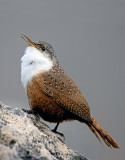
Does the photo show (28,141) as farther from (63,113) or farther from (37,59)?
(37,59)

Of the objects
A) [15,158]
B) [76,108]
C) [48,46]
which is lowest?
[15,158]

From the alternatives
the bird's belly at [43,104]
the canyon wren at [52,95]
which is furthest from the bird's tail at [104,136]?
the bird's belly at [43,104]

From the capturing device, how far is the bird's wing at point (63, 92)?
320cm

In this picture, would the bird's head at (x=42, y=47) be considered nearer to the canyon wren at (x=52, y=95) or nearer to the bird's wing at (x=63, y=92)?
the canyon wren at (x=52, y=95)

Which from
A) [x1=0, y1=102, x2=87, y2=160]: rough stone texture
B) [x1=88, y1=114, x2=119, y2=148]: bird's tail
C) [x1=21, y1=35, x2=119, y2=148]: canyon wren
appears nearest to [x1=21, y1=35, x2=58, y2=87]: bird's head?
[x1=21, y1=35, x2=119, y2=148]: canyon wren

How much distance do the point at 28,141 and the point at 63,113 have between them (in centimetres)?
126

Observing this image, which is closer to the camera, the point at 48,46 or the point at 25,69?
the point at 25,69

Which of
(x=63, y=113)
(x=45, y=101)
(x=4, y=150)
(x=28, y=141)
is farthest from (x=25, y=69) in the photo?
(x=4, y=150)

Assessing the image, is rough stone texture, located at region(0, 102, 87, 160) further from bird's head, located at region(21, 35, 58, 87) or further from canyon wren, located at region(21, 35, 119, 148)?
bird's head, located at region(21, 35, 58, 87)

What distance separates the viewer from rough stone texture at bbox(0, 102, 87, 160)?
179 centimetres

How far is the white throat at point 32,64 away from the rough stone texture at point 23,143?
69cm

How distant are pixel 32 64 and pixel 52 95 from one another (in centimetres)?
43

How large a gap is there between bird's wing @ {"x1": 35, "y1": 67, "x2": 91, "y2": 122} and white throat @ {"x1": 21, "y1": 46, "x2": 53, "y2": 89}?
0.26 feet

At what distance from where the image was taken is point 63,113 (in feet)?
10.7
